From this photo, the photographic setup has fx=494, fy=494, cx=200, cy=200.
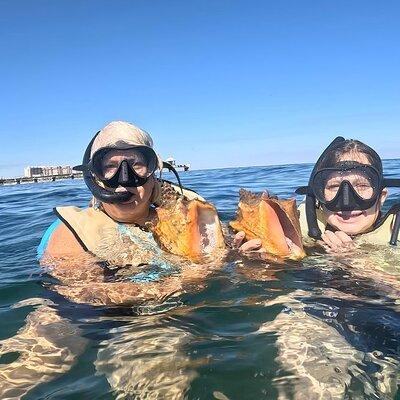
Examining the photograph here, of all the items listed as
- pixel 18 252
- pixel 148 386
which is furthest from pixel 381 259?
pixel 18 252

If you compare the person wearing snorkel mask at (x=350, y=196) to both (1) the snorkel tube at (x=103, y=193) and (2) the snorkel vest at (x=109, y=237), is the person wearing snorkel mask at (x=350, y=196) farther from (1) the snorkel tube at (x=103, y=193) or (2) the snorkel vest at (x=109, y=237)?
(1) the snorkel tube at (x=103, y=193)

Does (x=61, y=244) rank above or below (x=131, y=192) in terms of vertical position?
below

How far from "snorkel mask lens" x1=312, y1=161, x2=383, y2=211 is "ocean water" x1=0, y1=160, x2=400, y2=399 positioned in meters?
0.67

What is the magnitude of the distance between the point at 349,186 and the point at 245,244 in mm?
1450

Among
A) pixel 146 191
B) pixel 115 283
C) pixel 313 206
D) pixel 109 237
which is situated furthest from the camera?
pixel 313 206

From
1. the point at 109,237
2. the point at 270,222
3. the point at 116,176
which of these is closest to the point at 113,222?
the point at 109,237

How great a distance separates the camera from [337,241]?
5355 mm

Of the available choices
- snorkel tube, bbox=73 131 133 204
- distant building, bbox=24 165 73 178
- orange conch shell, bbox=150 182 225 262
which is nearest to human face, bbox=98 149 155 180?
snorkel tube, bbox=73 131 133 204

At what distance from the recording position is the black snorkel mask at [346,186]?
535 cm

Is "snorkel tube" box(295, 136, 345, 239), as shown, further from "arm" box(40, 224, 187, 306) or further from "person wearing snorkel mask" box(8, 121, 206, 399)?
"arm" box(40, 224, 187, 306)

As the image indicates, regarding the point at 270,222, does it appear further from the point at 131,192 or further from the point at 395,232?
the point at 395,232

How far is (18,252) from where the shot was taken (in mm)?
7305

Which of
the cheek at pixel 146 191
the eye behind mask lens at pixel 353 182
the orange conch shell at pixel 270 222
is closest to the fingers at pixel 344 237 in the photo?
the eye behind mask lens at pixel 353 182

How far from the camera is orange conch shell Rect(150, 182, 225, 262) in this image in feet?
15.0
